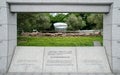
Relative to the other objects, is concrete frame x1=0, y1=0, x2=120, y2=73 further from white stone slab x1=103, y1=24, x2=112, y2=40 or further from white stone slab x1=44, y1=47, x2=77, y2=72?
white stone slab x1=44, y1=47, x2=77, y2=72

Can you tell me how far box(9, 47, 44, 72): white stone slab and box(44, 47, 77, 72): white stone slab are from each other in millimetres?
315

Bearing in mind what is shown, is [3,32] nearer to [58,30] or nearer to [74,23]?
[58,30]

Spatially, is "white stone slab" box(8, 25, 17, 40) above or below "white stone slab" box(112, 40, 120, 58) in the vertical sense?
above

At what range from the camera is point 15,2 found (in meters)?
10.6

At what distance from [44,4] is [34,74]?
3105 millimetres

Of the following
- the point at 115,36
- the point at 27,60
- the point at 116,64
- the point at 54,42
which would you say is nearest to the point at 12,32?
the point at 27,60

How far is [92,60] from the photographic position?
11.0 m

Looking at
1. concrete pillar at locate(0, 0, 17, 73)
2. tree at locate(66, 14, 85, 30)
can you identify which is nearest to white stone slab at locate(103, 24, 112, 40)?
concrete pillar at locate(0, 0, 17, 73)

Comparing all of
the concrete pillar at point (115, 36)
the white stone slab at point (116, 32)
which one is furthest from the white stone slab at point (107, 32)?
the white stone slab at point (116, 32)

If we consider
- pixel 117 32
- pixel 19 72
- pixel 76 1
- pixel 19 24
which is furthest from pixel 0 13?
pixel 19 24

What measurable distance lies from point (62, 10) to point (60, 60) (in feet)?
7.45

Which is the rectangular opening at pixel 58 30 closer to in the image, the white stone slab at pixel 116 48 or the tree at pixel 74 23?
the tree at pixel 74 23

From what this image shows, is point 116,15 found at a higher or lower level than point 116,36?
higher

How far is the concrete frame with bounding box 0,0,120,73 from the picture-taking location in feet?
34.3
